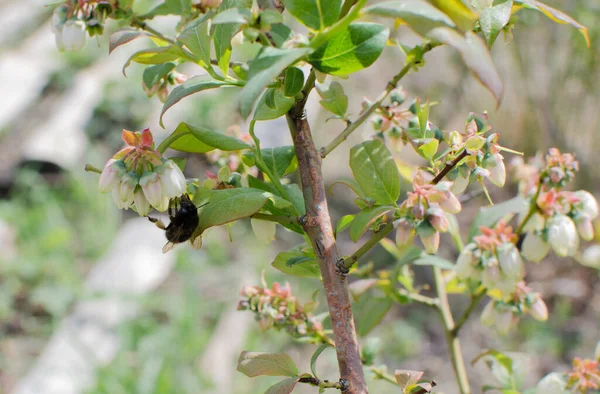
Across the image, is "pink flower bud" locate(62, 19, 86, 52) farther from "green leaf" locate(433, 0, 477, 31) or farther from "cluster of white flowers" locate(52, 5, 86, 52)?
"green leaf" locate(433, 0, 477, 31)

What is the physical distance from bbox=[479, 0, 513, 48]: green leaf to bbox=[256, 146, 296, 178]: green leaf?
19 cm

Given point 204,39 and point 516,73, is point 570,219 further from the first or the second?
point 516,73

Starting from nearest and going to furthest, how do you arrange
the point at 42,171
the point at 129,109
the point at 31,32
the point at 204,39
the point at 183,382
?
the point at 204,39, the point at 183,382, the point at 42,171, the point at 129,109, the point at 31,32

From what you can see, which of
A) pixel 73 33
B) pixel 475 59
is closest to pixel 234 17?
pixel 475 59

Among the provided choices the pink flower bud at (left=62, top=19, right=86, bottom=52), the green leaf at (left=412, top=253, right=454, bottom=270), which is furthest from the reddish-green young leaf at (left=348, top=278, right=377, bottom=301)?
the pink flower bud at (left=62, top=19, right=86, bottom=52)

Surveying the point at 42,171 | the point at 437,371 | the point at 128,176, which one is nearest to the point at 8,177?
the point at 42,171

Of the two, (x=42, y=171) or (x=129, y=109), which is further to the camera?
(x=129, y=109)

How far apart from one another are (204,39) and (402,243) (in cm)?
21

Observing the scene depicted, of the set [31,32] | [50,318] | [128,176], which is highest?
[31,32]

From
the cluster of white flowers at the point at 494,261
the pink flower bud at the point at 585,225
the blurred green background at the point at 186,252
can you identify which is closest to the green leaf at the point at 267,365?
the cluster of white flowers at the point at 494,261

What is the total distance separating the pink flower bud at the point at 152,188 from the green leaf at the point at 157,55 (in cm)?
8

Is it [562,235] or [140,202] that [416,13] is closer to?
[140,202]

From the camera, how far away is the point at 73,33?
58 centimetres

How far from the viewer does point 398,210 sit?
0.47m
